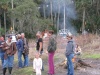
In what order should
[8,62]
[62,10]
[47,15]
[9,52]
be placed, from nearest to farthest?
[9,52] → [8,62] → [62,10] → [47,15]

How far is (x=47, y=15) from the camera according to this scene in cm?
6731

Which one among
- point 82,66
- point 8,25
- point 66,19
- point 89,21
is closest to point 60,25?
point 66,19

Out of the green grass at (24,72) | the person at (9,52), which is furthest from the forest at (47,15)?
the person at (9,52)

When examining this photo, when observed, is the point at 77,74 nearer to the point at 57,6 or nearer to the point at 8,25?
the point at 8,25

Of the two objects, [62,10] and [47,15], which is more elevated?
[62,10]

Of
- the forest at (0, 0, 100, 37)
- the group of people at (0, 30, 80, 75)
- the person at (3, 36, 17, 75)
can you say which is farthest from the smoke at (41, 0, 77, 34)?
the person at (3, 36, 17, 75)

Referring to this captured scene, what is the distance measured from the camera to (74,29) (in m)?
63.4

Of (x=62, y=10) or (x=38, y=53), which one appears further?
(x=62, y=10)

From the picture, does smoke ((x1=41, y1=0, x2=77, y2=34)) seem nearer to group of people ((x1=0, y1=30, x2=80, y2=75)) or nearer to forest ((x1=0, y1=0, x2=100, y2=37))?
forest ((x1=0, y1=0, x2=100, y2=37))

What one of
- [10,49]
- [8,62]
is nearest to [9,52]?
[10,49]

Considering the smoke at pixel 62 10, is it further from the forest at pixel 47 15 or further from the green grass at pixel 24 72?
the green grass at pixel 24 72

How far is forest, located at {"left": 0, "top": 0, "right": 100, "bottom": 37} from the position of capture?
50.3m

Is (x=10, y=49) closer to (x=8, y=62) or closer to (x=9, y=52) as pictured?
(x=9, y=52)

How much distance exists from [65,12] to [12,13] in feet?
60.2
